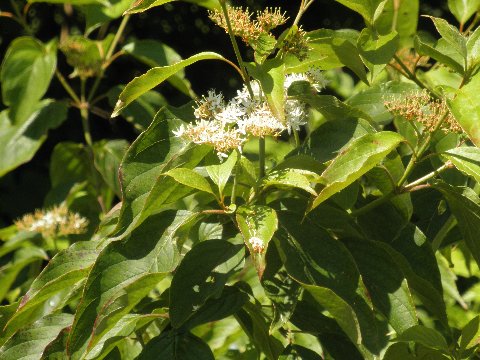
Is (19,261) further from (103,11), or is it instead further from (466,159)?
(466,159)

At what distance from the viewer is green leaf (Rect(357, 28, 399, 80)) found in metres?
1.02

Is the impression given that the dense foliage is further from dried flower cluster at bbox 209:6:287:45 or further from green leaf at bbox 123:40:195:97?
green leaf at bbox 123:40:195:97

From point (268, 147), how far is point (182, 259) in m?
0.50

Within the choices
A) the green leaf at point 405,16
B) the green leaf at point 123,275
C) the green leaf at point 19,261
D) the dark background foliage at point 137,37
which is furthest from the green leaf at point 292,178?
the dark background foliage at point 137,37

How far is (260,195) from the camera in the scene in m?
1.07

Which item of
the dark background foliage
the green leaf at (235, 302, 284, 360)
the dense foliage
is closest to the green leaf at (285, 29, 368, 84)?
the dense foliage

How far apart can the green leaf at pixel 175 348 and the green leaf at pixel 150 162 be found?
0.55ft

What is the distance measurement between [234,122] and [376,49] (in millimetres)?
199

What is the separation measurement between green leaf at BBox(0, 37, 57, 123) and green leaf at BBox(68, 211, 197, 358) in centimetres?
103

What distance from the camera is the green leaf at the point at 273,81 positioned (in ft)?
3.18

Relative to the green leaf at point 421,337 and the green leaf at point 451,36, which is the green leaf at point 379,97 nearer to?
the green leaf at point 451,36

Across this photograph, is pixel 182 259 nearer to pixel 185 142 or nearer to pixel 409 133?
pixel 185 142

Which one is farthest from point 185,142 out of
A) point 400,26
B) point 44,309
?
point 400,26

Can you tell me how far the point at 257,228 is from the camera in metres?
0.94
